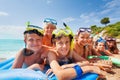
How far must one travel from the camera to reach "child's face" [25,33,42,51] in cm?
271

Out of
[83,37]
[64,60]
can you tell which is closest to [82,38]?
[83,37]

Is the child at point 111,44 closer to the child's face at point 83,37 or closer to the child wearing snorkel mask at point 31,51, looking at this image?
the child's face at point 83,37

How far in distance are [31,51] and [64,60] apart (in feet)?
1.82

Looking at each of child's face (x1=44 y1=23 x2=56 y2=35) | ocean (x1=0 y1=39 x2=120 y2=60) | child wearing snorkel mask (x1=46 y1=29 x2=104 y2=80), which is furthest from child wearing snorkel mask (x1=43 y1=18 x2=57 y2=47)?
ocean (x1=0 y1=39 x2=120 y2=60)

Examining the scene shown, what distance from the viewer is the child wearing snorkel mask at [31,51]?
2.74 metres

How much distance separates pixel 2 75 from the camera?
221 cm

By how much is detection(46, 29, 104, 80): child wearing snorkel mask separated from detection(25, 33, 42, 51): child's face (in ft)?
0.82

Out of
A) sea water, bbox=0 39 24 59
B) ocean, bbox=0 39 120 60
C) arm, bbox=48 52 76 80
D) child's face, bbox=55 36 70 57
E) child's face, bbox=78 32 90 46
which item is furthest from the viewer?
sea water, bbox=0 39 24 59

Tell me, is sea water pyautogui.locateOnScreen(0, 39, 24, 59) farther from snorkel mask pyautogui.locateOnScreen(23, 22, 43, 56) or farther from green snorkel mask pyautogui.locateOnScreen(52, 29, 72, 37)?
green snorkel mask pyautogui.locateOnScreen(52, 29, 72, 37)

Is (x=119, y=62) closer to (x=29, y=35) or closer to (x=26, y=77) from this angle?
(x=29, y=35)

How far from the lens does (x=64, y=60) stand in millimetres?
2891

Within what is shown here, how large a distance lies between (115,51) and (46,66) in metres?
4.12

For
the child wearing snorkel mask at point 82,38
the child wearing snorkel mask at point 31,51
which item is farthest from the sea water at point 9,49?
the child wearing snorkel mask at point 31,51

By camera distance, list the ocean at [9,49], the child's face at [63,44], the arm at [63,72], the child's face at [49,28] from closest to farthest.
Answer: the arm at [63,72], the child's face at [63,44], the child's face at [49,28], the ocean at [9,49]
